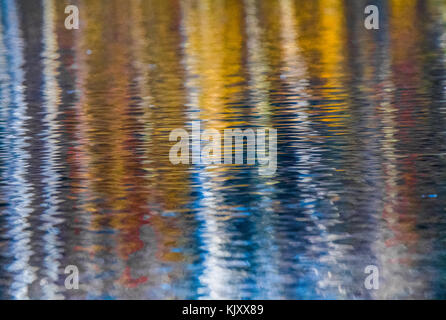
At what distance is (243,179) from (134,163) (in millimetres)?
831

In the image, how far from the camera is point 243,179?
646cm

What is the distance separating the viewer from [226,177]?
653cm

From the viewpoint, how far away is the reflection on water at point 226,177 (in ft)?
15.2

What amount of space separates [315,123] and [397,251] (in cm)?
338

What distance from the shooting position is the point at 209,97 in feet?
32.2

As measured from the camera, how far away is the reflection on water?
4.62 m

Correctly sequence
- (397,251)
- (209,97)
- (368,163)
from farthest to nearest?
(209,97) → (368,163) → (397,251)

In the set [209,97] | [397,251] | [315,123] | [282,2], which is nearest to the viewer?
[397,251]

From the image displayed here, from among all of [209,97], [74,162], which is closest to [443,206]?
[74,162]

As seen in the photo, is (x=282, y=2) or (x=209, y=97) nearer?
(x=209, y=97)

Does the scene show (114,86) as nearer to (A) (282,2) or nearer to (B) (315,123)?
(B) (315,123)

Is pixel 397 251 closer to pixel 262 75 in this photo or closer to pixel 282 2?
pixel 262 75
